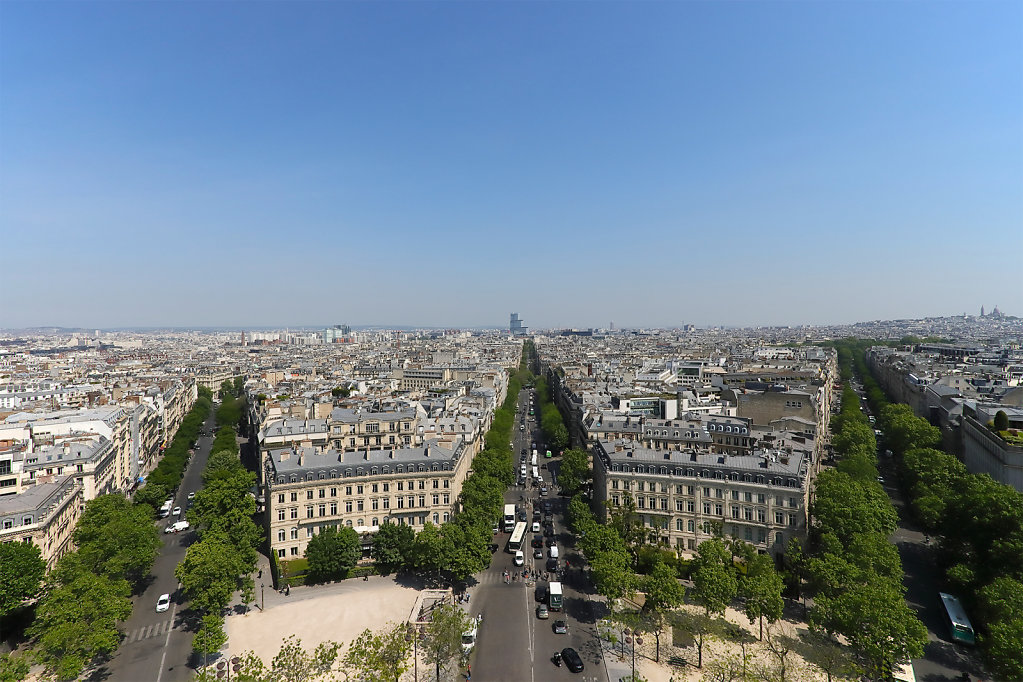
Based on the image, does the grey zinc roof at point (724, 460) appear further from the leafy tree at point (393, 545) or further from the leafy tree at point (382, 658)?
the leafy tree at point (382, 658)

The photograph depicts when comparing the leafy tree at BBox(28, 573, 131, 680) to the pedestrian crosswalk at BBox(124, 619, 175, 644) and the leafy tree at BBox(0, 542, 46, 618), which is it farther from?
the leafy tree at BBox(0, 542, 46, 618)

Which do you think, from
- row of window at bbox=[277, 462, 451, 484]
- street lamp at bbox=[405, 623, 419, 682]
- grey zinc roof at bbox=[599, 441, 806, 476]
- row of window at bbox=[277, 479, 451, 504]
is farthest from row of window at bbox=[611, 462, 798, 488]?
street lamp at bbox=[405, 623, 419, 682]

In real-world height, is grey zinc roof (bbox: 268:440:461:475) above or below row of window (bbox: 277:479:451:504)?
above

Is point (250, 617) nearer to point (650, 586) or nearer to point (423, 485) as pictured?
point (423, 485)

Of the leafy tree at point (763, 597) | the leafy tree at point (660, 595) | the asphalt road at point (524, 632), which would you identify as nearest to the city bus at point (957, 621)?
the leafy tree at point (763, 597)

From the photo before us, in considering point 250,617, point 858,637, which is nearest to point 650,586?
point 858,637

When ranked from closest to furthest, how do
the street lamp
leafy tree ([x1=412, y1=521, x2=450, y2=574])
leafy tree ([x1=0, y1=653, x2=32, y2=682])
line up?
leafy tree ([x1=0, y1=653, x2=32, y2=682])
the street lamp
leafy tree ([x1=412, y1=521, x2=450, y2=574])
